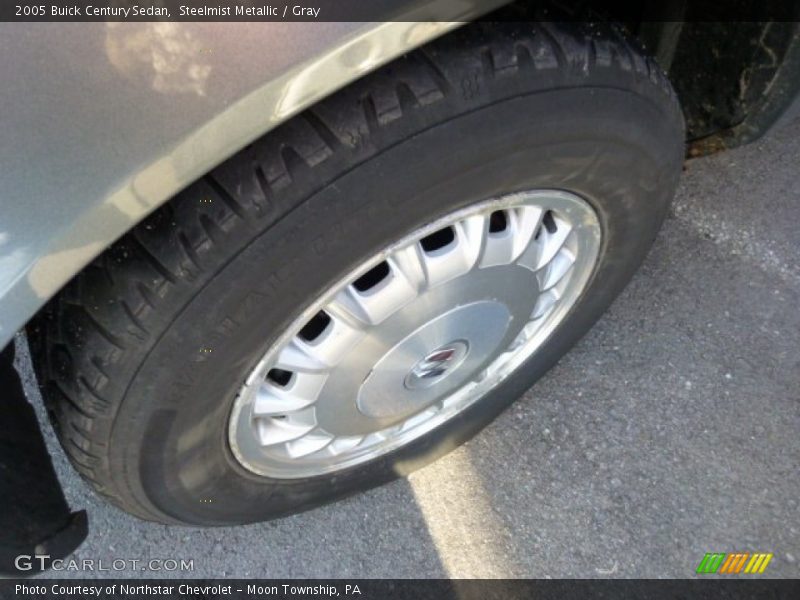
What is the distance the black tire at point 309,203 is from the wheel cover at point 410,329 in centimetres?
5

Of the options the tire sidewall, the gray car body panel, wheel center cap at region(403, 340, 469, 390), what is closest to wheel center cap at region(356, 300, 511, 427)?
wheel center cap at region(403, 340, 469, 390)

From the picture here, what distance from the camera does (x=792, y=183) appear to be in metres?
1.95

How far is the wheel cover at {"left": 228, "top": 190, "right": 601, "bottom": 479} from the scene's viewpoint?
1131 mm

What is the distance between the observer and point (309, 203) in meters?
0.90

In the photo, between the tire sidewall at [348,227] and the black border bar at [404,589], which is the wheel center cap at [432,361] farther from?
the black border bar at [404,589]

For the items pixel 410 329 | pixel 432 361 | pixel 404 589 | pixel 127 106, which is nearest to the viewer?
pixel 127 106

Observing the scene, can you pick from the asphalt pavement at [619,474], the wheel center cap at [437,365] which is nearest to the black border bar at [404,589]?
the asphalt pavement at [619,474]

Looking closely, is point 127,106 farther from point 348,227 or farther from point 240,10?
point 348,227

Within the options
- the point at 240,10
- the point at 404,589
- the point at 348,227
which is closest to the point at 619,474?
the point at 404,589

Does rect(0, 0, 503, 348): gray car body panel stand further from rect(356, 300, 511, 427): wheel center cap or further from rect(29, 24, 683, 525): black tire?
rect(356, 300, 511, 427): wheel center cap

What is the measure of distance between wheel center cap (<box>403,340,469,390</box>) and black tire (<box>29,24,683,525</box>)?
355 millimetres

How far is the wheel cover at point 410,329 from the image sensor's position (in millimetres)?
1131

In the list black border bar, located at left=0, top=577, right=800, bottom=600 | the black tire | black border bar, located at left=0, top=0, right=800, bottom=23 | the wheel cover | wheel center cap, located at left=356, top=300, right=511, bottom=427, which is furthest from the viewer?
black border bar, located at left=0, top=577, right=800, bottom=600

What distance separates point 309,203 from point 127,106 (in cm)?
26
